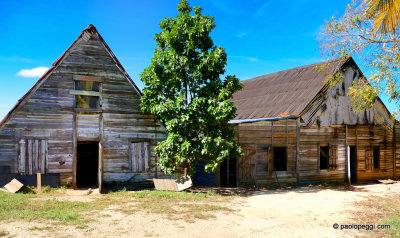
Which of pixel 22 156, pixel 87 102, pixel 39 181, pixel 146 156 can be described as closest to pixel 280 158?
pixel 146 156

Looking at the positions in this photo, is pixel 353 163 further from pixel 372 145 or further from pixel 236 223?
pixel 236 223

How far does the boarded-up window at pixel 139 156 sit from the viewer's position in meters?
15.5

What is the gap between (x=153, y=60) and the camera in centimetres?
→ 1495

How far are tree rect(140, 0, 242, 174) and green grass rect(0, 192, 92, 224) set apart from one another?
463 centimetres

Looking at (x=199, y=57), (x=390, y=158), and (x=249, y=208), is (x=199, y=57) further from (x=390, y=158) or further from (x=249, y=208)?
(x=390, y=158)

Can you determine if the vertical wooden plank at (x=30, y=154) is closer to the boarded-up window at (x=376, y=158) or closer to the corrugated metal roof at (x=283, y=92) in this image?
the corrugated metal roof at (x=283, y=92)

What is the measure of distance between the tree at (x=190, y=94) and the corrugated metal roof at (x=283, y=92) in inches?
226

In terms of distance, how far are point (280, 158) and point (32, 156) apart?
12546mm

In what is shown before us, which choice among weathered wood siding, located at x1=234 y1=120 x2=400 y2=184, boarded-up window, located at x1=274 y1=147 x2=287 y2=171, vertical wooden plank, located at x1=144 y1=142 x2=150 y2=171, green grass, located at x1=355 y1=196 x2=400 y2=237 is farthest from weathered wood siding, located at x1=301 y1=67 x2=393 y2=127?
vertical wooden plank, located at x1=144 y1=142 x2=150 y2=171

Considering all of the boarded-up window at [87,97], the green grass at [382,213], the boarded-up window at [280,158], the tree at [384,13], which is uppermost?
the tree at [384,13]

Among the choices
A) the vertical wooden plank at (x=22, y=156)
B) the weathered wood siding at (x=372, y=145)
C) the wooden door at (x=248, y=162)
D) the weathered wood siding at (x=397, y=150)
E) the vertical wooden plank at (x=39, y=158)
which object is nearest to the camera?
the vertical wooden plank at (x=22, y=156)

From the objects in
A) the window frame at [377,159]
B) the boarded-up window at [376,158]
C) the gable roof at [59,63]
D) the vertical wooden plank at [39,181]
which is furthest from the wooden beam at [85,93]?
the boarded-up window at [376,158]

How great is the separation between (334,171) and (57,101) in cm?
1582

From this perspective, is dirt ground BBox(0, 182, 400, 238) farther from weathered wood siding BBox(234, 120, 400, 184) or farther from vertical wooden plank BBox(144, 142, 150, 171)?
weathered wood siding BBox(234, 120, 400, 184)
